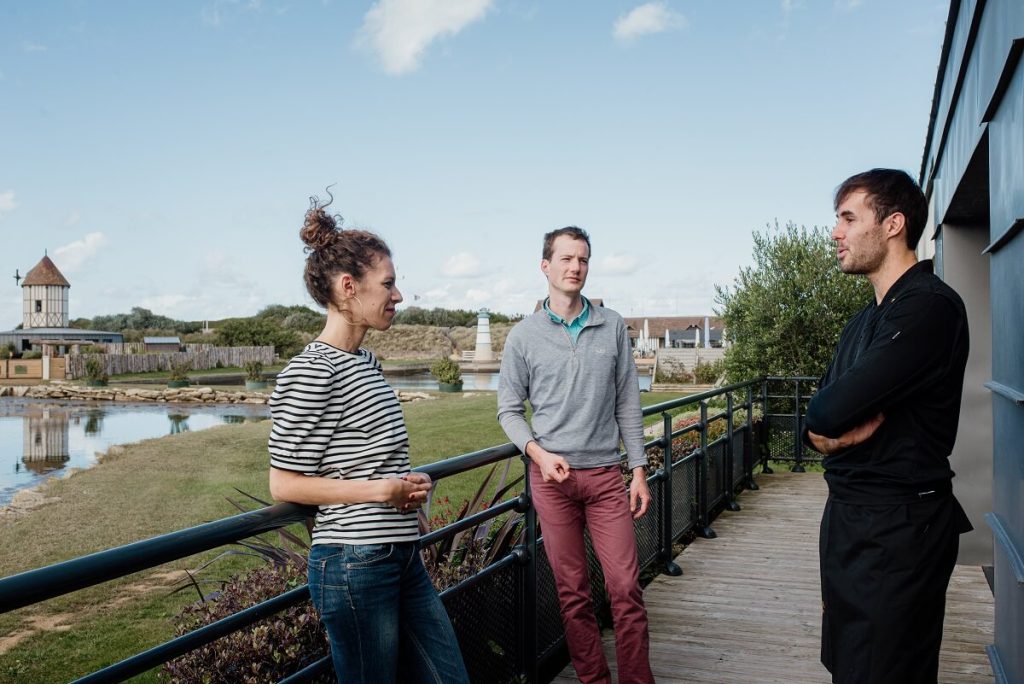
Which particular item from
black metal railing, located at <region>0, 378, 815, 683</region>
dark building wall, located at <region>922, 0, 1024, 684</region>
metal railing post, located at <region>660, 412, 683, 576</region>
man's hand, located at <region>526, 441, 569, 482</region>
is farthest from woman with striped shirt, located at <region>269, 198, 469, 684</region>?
metal railing post, located at <region>660, 412, 683, 576</region>

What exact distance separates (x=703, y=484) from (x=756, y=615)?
184 centimetres

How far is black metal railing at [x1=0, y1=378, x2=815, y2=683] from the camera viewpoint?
1.40 metres

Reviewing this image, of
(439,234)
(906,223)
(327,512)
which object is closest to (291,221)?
(327,512)

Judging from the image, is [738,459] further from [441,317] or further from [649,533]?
[441,317]

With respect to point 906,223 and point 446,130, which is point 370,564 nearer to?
point 906,223

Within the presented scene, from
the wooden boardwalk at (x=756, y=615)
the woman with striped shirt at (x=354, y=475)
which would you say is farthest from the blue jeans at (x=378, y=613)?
the wooden boardwalk at (x=756, y=615)

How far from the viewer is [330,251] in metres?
1.83

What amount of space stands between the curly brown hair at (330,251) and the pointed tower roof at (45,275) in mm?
91778

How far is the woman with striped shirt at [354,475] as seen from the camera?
1662 mm

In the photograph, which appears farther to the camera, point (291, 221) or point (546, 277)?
point (546, 277)

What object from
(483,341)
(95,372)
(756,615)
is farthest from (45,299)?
(756,615)

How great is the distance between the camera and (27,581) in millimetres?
1253

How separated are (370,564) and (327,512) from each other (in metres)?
0.15

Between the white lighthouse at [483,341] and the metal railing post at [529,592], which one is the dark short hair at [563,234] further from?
the white lighthouse at [483,341]
